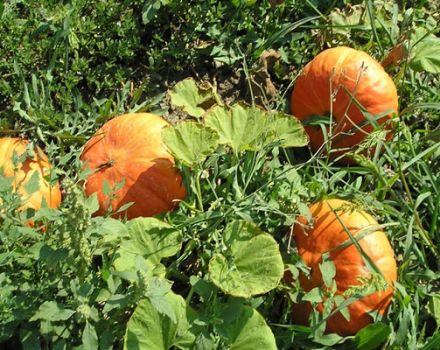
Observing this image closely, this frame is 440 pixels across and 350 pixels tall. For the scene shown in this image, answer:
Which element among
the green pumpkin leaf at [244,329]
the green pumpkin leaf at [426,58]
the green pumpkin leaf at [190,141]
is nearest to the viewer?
the green pumpkin leaf at [244,329]

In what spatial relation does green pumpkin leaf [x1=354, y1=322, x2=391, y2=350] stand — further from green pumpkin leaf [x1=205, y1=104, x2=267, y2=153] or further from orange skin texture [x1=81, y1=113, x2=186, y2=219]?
orange skin texture [x1=81, y1=113, x2=186, y2=219]

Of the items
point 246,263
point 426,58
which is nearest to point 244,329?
point 246,263

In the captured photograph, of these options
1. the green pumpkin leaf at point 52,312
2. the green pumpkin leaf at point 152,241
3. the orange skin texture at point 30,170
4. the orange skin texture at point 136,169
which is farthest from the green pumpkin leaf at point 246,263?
the orange skin texture at point 30,170

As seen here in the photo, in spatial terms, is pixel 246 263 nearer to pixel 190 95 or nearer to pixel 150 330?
pixel 150 330

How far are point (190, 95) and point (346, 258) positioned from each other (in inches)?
37.9

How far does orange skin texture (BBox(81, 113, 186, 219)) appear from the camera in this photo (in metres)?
2.80

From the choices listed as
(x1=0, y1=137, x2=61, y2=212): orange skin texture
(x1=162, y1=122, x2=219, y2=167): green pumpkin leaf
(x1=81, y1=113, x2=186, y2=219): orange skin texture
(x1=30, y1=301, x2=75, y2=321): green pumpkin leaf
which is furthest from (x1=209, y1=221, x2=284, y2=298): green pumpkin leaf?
(x1=0, y1=137, x2=61, y2=212): orange skin texture

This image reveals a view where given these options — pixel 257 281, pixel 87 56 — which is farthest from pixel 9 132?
pixel 257 281

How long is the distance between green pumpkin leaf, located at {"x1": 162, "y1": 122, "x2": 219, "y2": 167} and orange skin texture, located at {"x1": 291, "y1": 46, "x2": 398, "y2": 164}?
569mm

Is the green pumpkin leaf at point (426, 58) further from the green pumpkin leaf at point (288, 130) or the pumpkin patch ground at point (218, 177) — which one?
the green pumpkin leaf at point (288, 130)

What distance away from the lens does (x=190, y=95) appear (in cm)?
297

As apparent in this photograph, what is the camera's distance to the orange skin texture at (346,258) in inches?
102

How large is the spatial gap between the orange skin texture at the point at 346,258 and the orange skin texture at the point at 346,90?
36cm

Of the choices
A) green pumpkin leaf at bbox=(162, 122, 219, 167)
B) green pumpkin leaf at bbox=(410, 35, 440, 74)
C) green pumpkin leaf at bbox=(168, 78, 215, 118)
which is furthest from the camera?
green pumpkin leaf at bbox=(410, 35, 440, 74)
